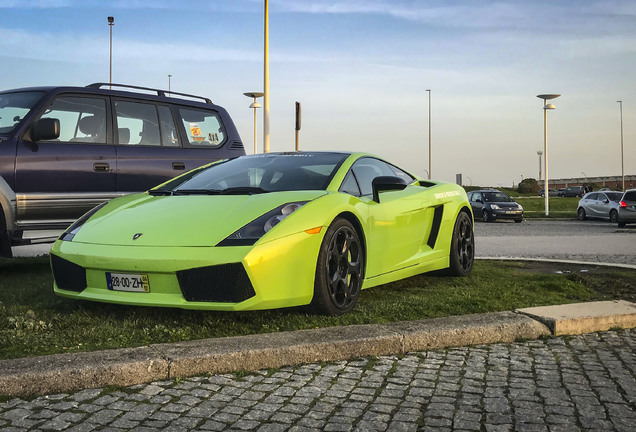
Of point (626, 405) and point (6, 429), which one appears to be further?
point (626, 405)

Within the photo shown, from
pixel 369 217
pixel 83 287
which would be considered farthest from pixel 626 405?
pixel 83 287

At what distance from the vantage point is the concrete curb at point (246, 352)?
12.6 feet

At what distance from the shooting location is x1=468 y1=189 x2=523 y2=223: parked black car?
1069 inches

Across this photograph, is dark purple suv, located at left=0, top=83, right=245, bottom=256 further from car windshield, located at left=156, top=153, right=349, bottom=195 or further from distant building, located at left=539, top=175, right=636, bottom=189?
distant building, located at left=539, top=175, right=636, bottom=189

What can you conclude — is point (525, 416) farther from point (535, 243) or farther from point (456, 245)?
point (535, 243)

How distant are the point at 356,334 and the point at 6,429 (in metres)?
2.16

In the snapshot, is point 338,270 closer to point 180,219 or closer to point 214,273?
point 214,273

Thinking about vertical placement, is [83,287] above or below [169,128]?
below

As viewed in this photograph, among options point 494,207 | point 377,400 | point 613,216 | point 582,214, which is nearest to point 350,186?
point 377,400

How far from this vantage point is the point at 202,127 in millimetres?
9242

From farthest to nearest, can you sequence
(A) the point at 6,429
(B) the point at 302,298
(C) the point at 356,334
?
(B) the point at 302,298 → (C) the point at 356,334 → (A) the point at 6,429

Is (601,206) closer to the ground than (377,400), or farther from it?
farther from it

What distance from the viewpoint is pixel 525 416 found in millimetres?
3447

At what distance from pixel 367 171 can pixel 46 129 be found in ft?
10.6
